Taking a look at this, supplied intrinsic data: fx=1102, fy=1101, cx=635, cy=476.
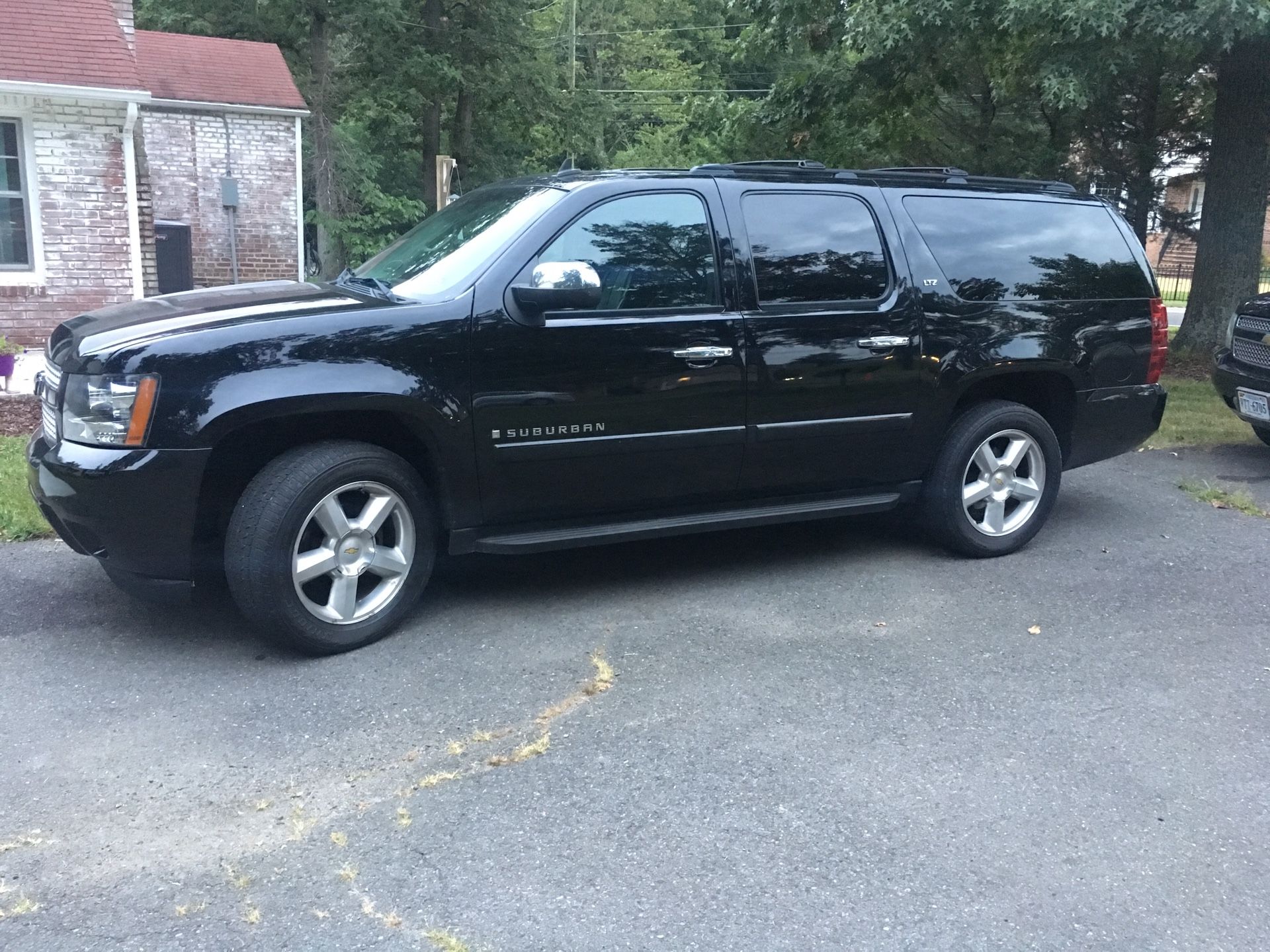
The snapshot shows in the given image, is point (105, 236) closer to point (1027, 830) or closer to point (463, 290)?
point (463, 290)

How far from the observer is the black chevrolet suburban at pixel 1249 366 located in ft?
25.9

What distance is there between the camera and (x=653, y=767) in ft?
11.8

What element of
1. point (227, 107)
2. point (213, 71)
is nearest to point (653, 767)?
point (227, 107)

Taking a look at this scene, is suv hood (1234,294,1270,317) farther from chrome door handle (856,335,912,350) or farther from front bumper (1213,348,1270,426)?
chrome door handle (856,335,912,350)

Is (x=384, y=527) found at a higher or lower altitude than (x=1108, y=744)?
higher

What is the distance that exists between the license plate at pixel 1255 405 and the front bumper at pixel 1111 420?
80.2 inches

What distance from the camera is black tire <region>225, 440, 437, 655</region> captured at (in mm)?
4129

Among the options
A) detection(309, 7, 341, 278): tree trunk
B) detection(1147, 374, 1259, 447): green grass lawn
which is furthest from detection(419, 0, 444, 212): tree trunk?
detection(1147, 374, 1259, 447): green grass lawn

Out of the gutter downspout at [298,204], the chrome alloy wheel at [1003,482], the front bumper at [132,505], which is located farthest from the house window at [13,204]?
the chrome alloy wheel at [1003,482]

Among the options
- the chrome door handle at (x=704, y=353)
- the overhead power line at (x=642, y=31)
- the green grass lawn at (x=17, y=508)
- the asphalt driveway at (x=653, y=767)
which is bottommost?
the asphalt driveway at (x=653, y=767)

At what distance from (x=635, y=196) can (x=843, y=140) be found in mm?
10219

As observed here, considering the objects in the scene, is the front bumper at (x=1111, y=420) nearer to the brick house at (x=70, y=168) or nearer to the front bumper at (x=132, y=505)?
the front bumper at (x=132, y=505)

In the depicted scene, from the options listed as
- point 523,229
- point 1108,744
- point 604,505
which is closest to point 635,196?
point 523,229

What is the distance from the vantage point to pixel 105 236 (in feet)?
41.6
